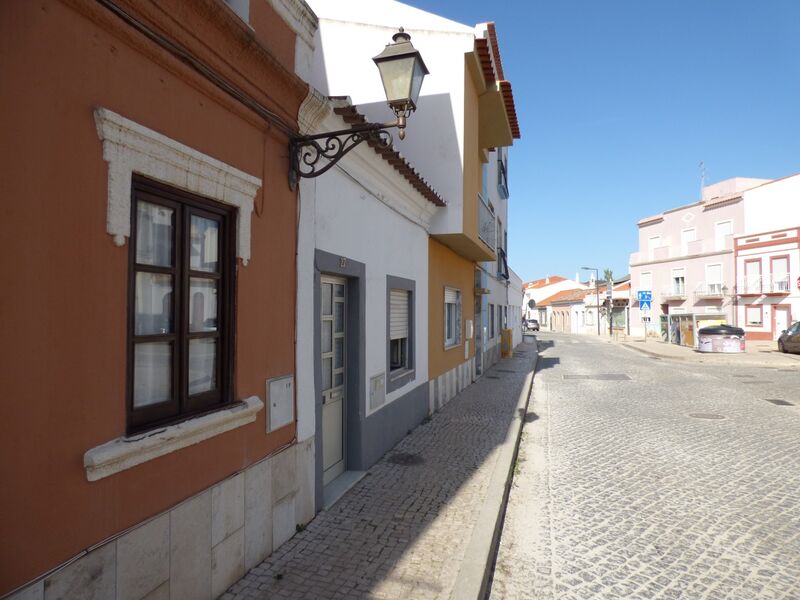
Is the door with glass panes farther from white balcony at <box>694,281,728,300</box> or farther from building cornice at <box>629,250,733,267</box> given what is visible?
building cornice at <box>629,250,733,267</box>

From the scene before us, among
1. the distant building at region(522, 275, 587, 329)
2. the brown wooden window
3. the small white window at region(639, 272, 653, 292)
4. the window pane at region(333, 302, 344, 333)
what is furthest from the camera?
Result: the distant building at region(522, 275, 587, 329)

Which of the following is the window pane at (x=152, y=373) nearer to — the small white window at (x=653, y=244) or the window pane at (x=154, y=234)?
the window pane at (x=154, y=234)

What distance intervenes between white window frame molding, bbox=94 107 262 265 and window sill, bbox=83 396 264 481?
3.19 ft

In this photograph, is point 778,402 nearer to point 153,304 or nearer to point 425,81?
point 425,81

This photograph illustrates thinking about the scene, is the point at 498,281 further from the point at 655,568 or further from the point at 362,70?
the point at 655,568

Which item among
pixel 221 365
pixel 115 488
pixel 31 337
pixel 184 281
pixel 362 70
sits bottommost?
pixel 115 488

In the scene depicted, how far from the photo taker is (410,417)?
304 inches

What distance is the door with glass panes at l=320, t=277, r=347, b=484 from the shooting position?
5.21 m

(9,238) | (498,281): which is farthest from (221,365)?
(498,281)

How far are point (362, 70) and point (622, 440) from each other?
22.6ft

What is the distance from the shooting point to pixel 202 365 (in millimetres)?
3234

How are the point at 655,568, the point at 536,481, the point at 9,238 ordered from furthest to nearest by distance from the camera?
the point at 536,481 → the point at 655,568 → the point at 9,238

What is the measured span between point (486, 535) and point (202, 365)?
2590 millimetres

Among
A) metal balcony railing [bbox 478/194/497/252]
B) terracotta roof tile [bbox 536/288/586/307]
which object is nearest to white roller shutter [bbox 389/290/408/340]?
metal balcony railing [bbox 478/194/497/252]
